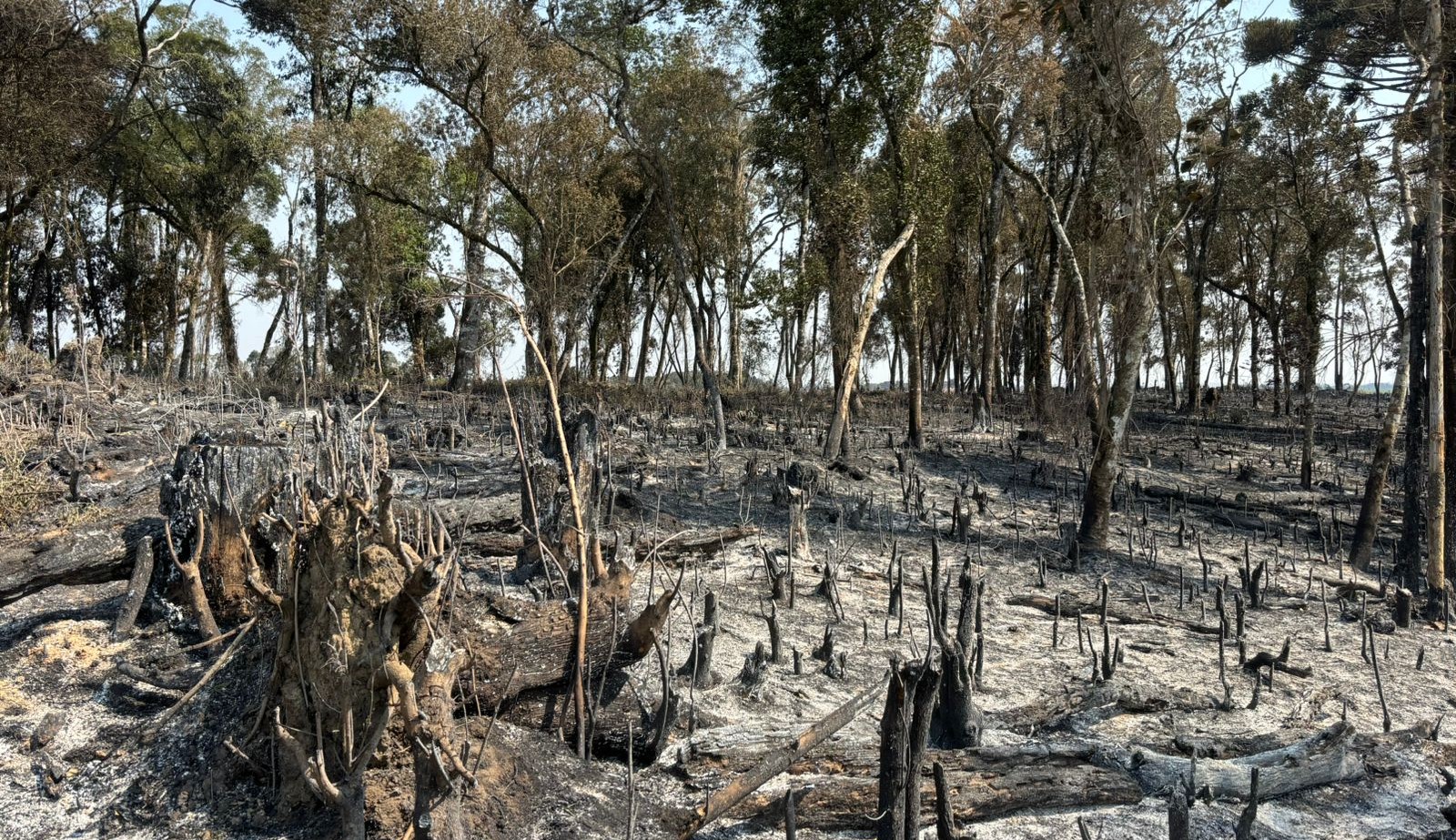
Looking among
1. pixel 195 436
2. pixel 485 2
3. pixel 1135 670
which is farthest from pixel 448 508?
pixel 485 2

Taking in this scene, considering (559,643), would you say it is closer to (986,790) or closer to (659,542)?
(986,790)

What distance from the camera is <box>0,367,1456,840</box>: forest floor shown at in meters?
4.32

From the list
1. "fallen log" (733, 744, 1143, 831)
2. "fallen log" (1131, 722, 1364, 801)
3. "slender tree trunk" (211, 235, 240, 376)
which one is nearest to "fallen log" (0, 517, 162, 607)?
"fallen log" (733, 744, 1143, 831)

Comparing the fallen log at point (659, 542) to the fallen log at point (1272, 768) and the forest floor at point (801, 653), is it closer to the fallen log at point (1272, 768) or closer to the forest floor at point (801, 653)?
the forest floor at point (801, 653)

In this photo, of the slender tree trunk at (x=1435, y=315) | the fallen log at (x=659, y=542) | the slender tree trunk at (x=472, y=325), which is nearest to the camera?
the fallen log at (x=659, y=542)

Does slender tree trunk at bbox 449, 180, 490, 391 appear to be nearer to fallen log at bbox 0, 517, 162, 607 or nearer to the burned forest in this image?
the burned forest

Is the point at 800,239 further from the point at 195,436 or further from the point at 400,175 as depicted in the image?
the point at 195,436

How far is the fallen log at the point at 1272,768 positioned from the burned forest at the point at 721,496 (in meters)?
0.02

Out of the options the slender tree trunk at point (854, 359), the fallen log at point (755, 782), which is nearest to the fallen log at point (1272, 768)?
the fallen log at point (755, 782)

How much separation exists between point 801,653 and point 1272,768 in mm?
2944

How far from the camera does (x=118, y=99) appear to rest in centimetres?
2208

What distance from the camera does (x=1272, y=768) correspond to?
15.6ft

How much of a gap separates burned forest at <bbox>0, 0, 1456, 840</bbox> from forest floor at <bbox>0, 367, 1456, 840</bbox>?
0.04 meters

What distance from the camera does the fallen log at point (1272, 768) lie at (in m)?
4.63
